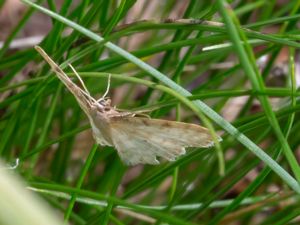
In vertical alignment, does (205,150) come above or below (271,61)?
below

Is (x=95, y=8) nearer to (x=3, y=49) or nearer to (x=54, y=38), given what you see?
(x=54, y=38)

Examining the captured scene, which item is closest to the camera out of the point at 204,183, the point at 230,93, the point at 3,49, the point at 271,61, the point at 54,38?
the point at 230,93

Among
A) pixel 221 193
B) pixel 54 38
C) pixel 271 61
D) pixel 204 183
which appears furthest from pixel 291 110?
pixel 204 183

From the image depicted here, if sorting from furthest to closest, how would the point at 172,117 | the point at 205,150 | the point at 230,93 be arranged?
1. the point at 172,117
2. the point at 205,150
3. the point at 230,93

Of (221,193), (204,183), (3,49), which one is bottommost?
(204,183)

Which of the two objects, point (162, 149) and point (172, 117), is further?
point (172, 117)
